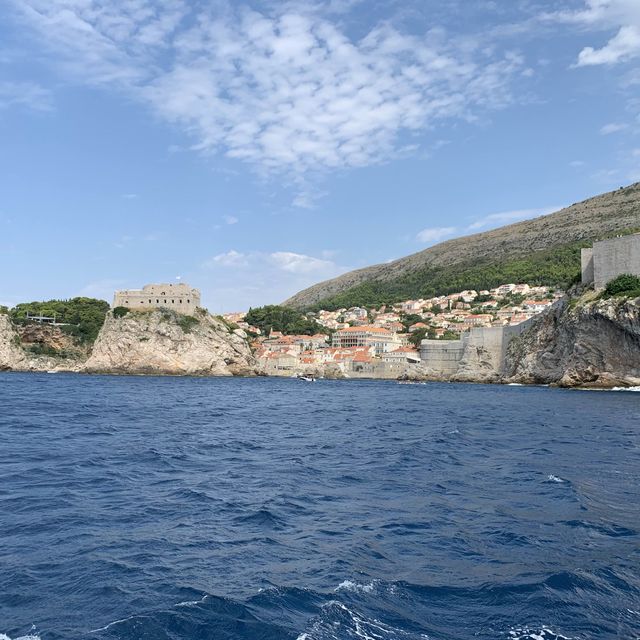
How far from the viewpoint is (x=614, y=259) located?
4416cm

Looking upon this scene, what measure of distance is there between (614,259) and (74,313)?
64266 mm

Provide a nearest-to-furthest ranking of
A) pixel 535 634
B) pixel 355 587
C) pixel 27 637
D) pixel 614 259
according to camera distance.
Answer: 1. pixel 27 637
2. pixel 535 634
3. pixel 355 587
4. pixel 614 259

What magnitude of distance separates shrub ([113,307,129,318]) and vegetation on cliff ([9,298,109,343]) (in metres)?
10.9

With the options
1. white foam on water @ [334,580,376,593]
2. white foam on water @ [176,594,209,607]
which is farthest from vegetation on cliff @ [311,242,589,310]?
white foam on water @ [176,594,209,607]

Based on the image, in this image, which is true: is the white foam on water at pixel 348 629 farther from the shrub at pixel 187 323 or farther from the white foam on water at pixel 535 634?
the shrub at pixel 187 323

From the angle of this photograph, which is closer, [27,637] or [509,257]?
[27,637]

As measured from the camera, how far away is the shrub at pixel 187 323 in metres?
65.4

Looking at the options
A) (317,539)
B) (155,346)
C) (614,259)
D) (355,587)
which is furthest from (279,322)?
(355,587)

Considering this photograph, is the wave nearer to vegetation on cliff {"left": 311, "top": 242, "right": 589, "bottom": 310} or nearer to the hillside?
vegetation on cliff {"left": 311, "top": 242, "right": 589, "bottom": 310}

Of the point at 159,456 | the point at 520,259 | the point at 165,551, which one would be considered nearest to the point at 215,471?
the point at 159,456

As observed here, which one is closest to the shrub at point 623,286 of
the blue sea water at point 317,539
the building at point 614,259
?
the building at point 614,259

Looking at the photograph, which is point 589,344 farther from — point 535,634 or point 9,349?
point 9,349

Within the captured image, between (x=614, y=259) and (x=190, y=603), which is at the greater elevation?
(x=614, y=259)

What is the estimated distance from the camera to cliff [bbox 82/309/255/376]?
6378 cm
